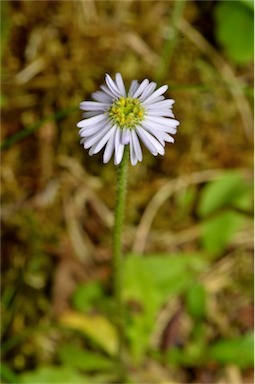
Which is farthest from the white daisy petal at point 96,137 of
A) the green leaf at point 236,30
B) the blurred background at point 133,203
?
the green leaf at point 236,30

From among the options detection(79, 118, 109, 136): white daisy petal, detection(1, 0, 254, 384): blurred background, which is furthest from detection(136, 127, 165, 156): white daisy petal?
detection(1, 0, 254, 384): blurred background

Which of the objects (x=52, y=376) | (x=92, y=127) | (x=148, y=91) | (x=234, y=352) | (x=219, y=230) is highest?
(x=219, y=230)

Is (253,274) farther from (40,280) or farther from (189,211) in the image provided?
(40,280)

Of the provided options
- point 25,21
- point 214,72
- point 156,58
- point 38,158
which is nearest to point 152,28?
point 156,58

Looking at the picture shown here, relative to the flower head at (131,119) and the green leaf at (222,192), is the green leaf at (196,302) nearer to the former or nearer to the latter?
the green leaf at (222,192)

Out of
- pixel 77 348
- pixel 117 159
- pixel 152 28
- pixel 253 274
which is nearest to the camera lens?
pixel 117 159

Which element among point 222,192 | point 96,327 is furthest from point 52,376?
point 222,192

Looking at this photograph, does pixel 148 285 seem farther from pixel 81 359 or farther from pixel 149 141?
pixel 149 141
